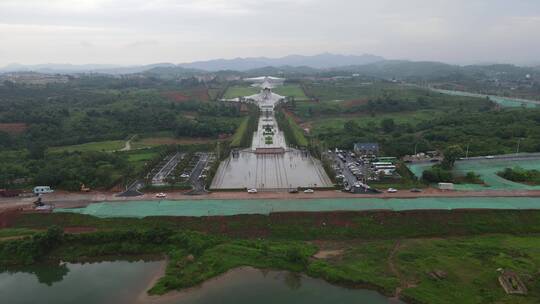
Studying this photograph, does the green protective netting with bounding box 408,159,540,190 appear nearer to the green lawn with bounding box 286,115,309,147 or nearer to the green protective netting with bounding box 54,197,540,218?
the green protective netting with bounding box 54,197,540,218

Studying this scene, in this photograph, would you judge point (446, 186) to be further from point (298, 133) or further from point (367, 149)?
point (298, 133)

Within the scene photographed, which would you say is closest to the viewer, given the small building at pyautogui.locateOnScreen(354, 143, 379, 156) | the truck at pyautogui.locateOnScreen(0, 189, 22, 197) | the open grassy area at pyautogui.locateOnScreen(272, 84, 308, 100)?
the truck at pyautogui.locateOnScreen(0, 189, 22, 197)

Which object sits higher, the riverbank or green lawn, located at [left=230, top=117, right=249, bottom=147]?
green lawn, located at [left=230, top=117, right=249, bottom=147]

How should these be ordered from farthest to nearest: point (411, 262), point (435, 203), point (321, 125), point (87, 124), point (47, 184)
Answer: point (321, 125) → point (87, 124) → point (47, 184) → point (435, 203) → point (411, 262)

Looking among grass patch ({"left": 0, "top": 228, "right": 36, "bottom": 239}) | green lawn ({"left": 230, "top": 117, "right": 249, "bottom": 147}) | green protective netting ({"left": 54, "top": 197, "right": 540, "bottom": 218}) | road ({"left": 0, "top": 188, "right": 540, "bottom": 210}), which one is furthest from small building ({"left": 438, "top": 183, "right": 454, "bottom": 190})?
grass patch ({"left": 0, "top": 228, "right": 36, "bottom": 239})

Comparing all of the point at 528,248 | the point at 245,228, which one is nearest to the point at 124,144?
the point at 245,228

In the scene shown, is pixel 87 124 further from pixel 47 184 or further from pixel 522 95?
pixel 522 95
